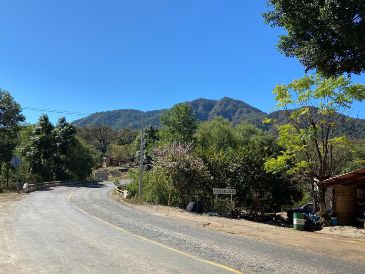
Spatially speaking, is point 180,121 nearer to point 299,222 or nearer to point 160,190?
point 160,190

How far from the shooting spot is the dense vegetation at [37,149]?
51062mm

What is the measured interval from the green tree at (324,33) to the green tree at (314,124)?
12346 mm

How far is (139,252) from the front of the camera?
39.6 ft

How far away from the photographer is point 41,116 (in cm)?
6600

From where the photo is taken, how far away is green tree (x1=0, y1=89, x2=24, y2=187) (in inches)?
1994

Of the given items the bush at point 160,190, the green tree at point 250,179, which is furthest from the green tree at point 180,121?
the green tree at point 250,179

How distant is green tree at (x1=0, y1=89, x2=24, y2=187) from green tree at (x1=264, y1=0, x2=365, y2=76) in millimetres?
43369

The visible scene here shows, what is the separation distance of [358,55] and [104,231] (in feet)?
35.7

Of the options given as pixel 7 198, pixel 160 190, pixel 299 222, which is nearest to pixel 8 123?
pixel 7 198

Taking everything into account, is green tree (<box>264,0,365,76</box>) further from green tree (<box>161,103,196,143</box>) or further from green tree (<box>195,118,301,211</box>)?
green tree (<box>161,103,196,143</box>)

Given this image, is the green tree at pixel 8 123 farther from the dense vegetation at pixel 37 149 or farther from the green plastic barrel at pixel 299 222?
the green plastic barrel at pixel 299 222

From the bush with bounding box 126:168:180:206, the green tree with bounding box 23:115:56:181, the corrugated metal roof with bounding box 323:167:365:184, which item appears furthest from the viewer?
the green tree with bounding box 23:115:56:181

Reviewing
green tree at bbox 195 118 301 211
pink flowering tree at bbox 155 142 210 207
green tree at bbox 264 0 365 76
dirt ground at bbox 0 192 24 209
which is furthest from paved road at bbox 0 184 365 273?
green tree at bbox 195 118 301 211

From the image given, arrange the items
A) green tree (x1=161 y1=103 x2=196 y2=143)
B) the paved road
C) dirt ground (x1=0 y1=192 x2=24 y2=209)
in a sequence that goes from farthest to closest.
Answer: green tree (x1=161 y1=103 x2=196 y2=143) → dirt ground (x1=0 y1=192 x2=24 y2=209) → the paved road
